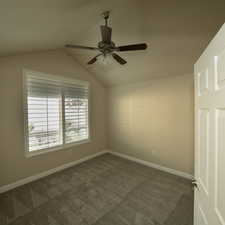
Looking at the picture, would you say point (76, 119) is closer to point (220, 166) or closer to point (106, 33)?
point (106, 33)

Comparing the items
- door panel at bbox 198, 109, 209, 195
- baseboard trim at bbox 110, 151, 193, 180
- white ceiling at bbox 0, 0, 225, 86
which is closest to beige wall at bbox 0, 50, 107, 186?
white ceiling at bbox 0, 0, 225, 86

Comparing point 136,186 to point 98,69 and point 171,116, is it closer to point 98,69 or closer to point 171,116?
point 171,116

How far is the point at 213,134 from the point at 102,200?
6.52 ft

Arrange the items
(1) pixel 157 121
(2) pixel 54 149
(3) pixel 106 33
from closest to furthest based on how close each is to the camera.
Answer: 1. (3) pixel 106 33
2. (2) pixel 54 149
3. (1) pixel 157 121

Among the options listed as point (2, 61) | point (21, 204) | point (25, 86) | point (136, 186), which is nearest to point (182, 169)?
point (136, 186)

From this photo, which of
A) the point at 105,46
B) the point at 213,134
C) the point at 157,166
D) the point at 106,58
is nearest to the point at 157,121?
the point at 157,166

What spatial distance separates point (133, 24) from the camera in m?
2.00

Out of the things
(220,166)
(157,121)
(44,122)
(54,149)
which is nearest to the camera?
(220,166)

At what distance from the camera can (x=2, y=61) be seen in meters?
2.28

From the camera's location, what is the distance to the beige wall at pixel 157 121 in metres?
2.77

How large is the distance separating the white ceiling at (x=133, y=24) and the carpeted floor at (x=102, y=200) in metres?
2.33

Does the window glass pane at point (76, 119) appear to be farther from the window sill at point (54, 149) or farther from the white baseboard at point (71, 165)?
the white baseboard at point (71, 165)

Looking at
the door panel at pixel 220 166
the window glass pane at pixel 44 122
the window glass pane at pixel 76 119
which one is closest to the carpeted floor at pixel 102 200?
the window glass pane at pixel 44 122

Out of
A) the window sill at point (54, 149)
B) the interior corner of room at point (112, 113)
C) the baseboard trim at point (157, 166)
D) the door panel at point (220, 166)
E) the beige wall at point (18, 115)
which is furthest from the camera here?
the baseboard trim at point (157, 166)
